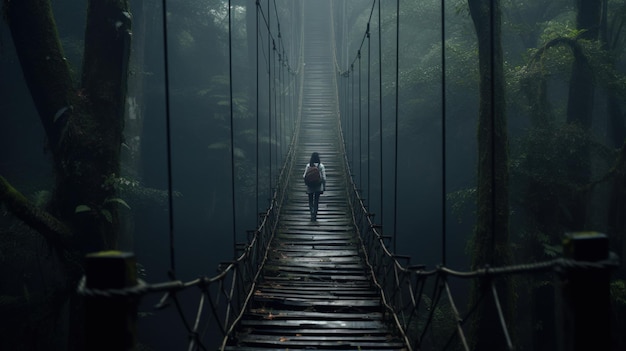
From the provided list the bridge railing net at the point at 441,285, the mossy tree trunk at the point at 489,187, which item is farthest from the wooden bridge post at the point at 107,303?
the mossy tree trunk at the point at 489,187

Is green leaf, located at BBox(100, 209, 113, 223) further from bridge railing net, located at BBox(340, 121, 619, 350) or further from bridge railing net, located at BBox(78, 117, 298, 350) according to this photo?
bridge railing net, located at BBox(340, 121, 619, 350)

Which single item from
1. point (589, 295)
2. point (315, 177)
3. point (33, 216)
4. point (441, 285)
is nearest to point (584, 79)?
point (315, 177)

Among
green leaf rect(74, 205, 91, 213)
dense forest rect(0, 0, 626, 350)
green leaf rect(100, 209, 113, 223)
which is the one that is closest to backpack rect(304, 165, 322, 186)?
dense forest rect(0, 0, 626, 350)

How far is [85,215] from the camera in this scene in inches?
171

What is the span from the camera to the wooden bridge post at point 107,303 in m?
1.41

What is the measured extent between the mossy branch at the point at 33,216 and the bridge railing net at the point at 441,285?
2.92 m

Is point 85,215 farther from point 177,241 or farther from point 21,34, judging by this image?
point 177,241

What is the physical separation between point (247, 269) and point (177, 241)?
404 inches

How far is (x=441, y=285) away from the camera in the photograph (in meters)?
2.33

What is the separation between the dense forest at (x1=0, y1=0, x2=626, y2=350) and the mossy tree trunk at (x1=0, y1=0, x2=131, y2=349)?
13 millimetres

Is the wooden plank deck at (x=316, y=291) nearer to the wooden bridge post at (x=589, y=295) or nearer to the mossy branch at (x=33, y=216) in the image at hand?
the wooden bridge post at (x=589, y=295)

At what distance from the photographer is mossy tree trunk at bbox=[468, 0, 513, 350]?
4.84 m

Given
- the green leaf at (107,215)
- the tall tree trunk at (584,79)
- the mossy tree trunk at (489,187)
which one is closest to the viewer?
the green leaf at (107,215)

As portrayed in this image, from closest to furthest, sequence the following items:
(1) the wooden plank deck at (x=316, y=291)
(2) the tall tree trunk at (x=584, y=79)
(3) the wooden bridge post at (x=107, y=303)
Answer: (3) the wooden bridge post at (x=107, y=303) → (1) the wooden plank deck at (x=316, y=291) → (2) the tall tree trunk at (x=584, y=79)
